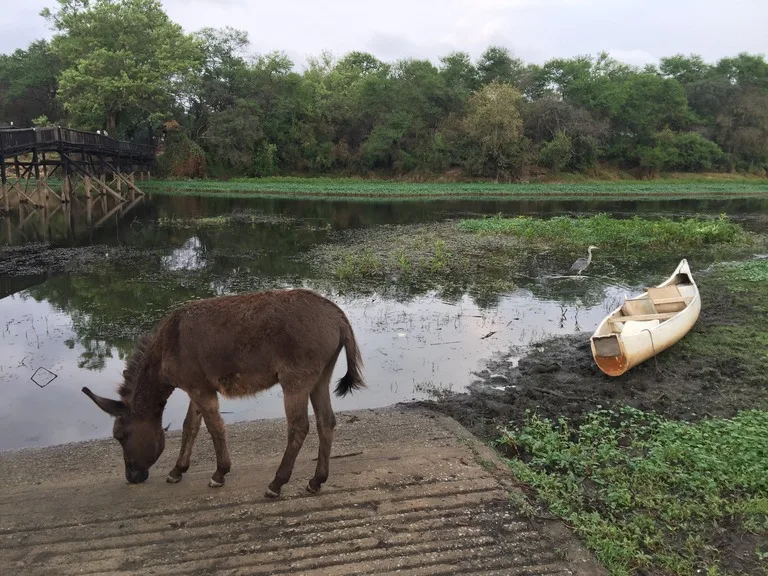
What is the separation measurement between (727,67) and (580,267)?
66469 mm

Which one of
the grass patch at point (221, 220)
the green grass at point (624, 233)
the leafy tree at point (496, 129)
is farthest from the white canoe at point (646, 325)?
the leafy tree at point (496, 129)

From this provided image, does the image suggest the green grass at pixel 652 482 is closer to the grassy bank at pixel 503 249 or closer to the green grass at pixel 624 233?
the grassy bank at pixel 503 249

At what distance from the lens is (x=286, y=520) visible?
4.43 meters

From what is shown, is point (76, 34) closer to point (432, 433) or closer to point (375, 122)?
point (375, 122)

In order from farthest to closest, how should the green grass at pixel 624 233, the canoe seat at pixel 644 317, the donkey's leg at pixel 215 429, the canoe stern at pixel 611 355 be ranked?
the green grass at pixel 624 233, the canoe seat at pixel 644 317, the canoe stern at pixel 611 355, the donkey's leg at pixel 215 429

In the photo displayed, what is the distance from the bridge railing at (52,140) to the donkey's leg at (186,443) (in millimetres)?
24619

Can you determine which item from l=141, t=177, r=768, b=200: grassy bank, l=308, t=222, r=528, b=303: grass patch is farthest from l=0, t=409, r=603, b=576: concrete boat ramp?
l=141, t=177, r=768, b=200: grassy bank

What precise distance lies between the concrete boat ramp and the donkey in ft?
0.99

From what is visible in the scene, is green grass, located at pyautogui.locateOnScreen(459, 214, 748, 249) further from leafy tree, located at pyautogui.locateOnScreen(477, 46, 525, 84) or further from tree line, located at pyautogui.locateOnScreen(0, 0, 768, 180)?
leafy tree, located at pyautogui.locateOnScreen(477, 46, 525, 84)

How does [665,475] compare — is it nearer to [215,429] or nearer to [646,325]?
[215,429]

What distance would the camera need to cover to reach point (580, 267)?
15.8 m

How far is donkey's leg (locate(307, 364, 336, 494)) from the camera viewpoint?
4787 mm

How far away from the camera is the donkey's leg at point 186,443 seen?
5.02 meters

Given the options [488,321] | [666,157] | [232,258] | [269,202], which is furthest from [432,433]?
[666,157]
